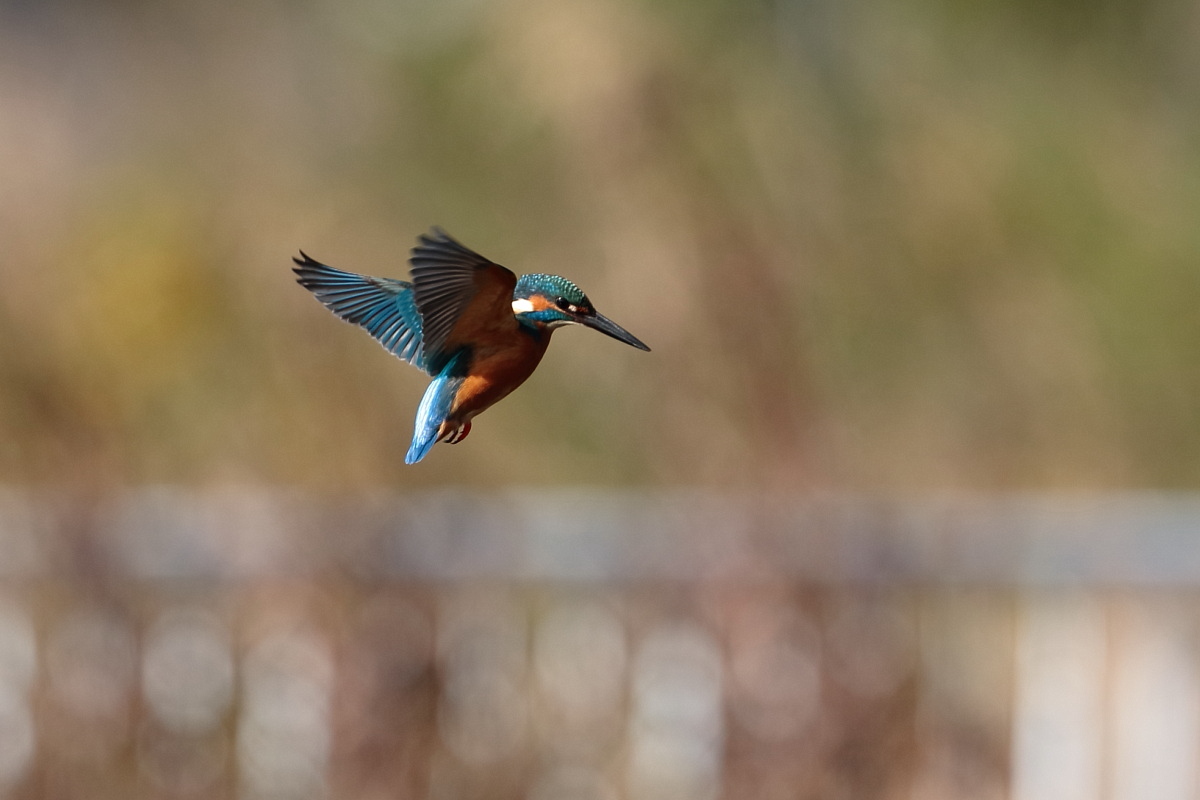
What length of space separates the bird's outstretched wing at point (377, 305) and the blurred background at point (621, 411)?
1.73 m

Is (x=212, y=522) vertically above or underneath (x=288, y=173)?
underneath

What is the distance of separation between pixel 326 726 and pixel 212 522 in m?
Answer: 0.48

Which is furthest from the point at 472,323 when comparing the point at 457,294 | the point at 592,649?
the point at 592,649

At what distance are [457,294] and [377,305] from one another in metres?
0.22

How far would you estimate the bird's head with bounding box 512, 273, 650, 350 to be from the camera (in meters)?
0.65

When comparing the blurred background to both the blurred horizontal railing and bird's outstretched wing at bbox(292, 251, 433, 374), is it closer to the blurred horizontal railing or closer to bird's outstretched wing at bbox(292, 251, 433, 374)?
the blurred horizontal railing

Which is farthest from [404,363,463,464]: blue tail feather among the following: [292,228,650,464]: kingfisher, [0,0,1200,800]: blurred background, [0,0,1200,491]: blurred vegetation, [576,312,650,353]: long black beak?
[0,0,1200,491]: blurred vegetation

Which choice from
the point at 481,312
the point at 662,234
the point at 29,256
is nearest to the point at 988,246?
the point at 662,234

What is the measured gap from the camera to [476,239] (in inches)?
161

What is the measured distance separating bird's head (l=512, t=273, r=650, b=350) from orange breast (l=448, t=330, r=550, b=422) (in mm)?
12

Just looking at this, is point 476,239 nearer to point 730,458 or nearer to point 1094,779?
point 730,458

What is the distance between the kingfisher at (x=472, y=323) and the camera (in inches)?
24.9

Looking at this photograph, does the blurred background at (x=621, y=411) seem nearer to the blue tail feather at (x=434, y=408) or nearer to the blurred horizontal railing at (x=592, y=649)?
the blurred horizontal railing at (x=592, y=649)

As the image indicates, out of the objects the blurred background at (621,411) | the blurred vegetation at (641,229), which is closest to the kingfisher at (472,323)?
the blurred background at (621,411)
